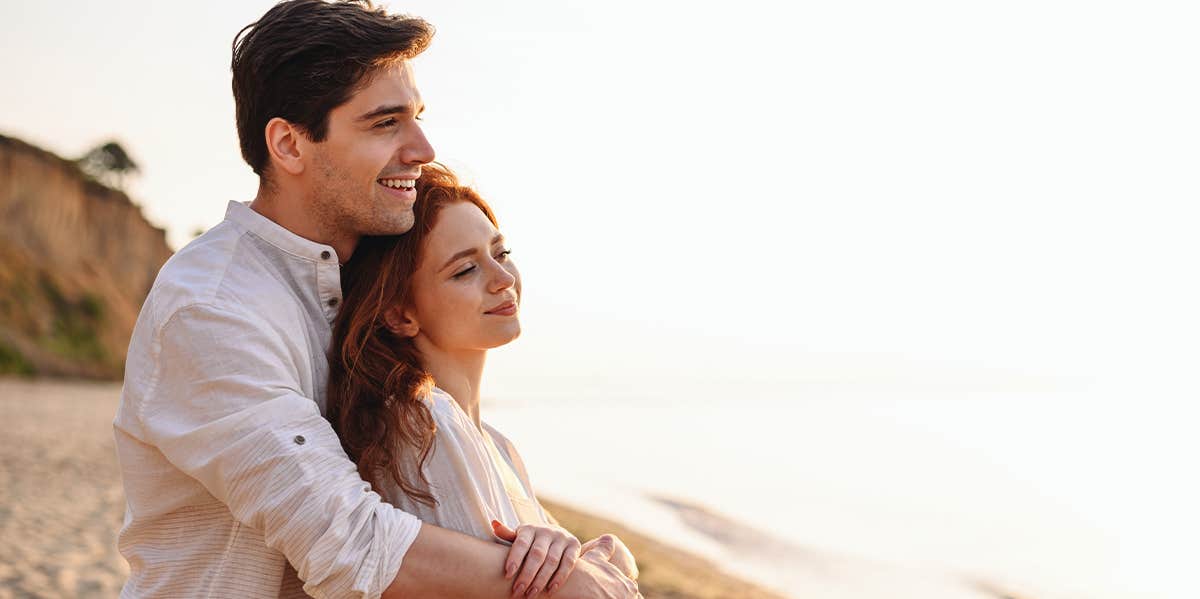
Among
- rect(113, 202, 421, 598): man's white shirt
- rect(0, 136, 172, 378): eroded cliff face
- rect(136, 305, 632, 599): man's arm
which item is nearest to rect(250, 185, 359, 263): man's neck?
rect(113, 202, 421, 598): man's white shirt

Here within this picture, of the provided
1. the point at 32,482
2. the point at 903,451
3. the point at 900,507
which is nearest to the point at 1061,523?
the point at 900,507

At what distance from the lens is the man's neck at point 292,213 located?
9.46 ft

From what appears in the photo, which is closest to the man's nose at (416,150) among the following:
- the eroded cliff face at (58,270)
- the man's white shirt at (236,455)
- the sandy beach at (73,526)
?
the man's white shirt at (236,455)

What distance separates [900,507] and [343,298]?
18.7 metres

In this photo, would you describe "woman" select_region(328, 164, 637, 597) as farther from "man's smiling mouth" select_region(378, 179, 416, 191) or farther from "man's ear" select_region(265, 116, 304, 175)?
"man's ear" select_region(265, 116, 304, 175)

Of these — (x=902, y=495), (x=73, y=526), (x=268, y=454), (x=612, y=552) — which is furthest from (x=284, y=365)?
(x=902, y=495)

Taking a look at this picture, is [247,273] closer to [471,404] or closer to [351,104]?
[351,104]

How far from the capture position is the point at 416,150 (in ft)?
9.73

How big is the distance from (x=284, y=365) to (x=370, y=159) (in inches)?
24.9

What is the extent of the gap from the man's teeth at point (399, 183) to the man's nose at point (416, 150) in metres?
0.05

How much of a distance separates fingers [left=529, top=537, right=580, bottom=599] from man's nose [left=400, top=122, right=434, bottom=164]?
1.02 metres

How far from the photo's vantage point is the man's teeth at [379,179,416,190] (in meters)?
2.97

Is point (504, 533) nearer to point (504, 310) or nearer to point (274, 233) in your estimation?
point (504, 310)

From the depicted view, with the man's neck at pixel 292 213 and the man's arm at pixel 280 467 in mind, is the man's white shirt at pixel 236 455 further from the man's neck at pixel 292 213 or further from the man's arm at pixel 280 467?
the man's neck at pixel 292 213
